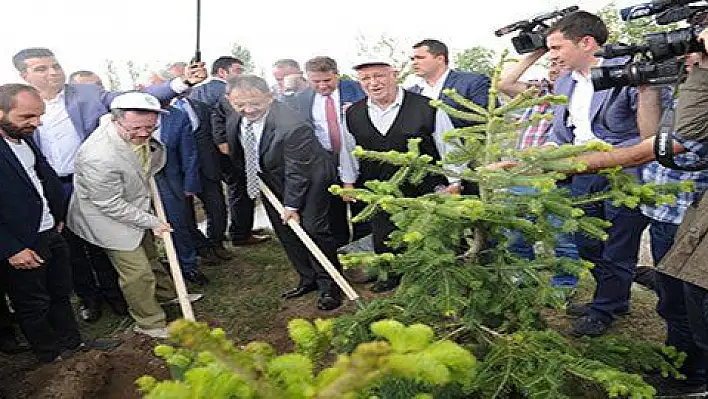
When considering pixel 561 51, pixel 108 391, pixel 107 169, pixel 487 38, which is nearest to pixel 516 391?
pixel 561 51

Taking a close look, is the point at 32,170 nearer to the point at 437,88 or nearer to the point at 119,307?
the point at 119,307

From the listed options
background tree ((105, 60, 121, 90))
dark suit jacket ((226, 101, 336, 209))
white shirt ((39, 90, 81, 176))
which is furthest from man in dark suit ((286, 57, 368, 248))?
background tree ((105, 60, 121, 90))

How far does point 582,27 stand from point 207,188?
3737mm

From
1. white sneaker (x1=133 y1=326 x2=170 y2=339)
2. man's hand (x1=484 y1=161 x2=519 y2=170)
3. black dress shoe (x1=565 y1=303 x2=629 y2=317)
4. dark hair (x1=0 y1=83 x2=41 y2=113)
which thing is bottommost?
white sneaker (x1=133 y1=326 x2=170 y2=339)

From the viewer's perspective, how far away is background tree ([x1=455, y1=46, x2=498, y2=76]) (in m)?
12.9

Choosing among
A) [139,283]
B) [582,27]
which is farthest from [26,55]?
[582,27]

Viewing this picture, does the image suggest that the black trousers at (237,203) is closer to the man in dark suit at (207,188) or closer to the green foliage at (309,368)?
the man in dark suit at (207,188)

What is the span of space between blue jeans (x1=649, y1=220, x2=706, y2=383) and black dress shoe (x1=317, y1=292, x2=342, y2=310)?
234 centimetres

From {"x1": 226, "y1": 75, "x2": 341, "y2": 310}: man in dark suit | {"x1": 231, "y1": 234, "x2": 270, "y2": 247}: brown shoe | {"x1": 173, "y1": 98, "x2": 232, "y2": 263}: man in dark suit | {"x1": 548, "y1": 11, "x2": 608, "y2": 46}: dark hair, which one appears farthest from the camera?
{"x1": 231, "y1": 234, "x2": 270, "y2": 247}: brown shoe

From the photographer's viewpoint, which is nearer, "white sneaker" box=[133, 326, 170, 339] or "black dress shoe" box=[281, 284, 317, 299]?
"white sneaker" box=[133, 326, 170, 339]

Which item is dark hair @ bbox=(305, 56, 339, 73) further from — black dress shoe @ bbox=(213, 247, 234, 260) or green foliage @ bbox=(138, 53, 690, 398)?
green foliage @ bbox=(138, 53, 690, 398)

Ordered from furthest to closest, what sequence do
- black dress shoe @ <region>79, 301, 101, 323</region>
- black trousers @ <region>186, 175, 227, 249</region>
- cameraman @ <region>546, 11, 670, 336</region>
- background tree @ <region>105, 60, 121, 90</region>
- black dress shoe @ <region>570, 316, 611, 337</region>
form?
background tree @ <region>105, 60, 121, 90</region> → black trousers @ <region>186, 175, 227, 249</region> → black dress shoe @ <region>79, 301, 101, 323</region> → black dress shoe @ <region>570, 316, 611, 337</region> → cameraman @ <region>546, 11, 670, 336</region>

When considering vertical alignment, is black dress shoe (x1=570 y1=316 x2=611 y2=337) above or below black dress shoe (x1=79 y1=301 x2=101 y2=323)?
above

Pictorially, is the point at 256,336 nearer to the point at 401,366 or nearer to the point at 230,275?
the point at 230,275
